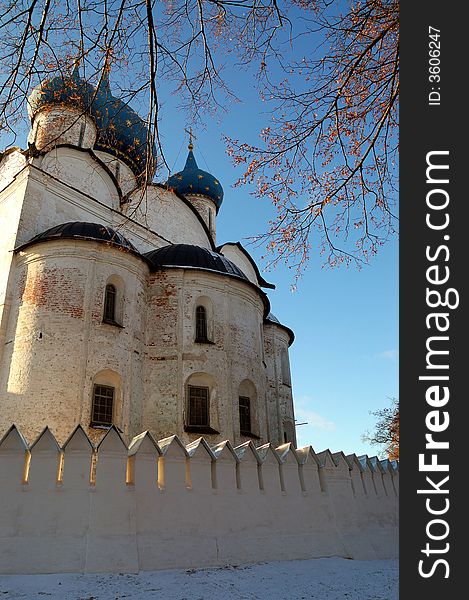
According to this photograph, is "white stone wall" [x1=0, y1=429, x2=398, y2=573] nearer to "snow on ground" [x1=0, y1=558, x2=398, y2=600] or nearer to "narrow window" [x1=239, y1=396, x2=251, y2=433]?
"snow on ground" [x1=0, y1=558, x2=398, y2=600]

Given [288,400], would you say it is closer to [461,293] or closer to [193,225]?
[193,225]

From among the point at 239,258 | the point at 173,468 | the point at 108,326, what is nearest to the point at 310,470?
the point at 173,468

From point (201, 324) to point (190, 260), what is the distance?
1996 millimetres

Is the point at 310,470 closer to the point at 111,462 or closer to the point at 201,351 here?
the point at 111,462

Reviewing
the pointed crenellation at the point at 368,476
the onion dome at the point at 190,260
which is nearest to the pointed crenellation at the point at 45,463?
the pointed crenellation at the point at 368,476

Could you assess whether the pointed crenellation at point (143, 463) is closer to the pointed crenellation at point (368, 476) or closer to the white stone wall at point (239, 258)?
the pointed crenellation at point (368, 476)

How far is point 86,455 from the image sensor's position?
239 inches

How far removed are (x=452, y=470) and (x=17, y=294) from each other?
1175 cm

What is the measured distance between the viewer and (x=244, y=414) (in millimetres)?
13664

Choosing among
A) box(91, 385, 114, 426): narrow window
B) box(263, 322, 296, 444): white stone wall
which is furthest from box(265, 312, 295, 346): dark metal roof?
box(91, 385, 114, 426): narrow window

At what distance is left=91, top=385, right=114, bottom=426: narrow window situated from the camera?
11.6 meters

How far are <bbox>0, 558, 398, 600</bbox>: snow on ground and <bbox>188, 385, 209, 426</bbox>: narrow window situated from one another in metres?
6.91

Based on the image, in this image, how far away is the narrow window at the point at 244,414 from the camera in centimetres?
1348

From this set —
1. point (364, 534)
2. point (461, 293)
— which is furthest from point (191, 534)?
point (461, 293)
